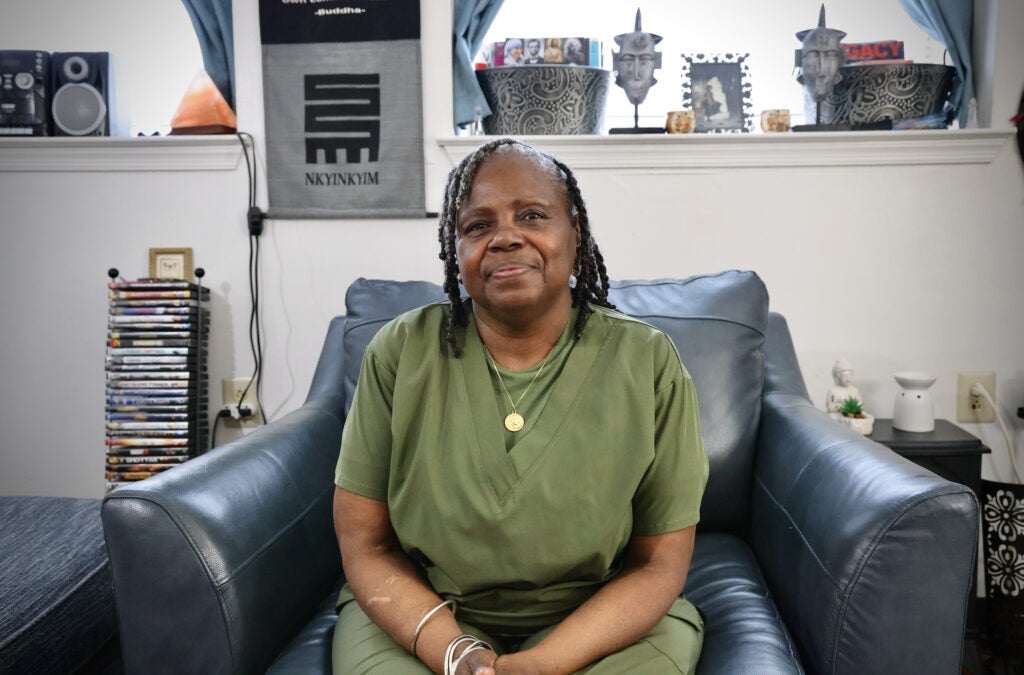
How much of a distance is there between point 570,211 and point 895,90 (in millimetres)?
1368

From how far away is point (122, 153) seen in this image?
212cm

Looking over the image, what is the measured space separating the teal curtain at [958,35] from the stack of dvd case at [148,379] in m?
2.10

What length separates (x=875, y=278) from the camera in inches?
80.6

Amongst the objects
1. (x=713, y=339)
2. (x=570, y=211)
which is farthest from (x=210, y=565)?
(x=713, y=339)

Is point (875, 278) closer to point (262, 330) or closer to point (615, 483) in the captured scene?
point (615, 483)

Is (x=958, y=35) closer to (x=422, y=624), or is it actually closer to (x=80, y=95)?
(x=422, y=624)

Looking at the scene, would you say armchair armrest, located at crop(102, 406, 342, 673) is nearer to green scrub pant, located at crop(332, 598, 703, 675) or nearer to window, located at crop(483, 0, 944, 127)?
green scrub pant, located at crop(332, 598, 703, 675)

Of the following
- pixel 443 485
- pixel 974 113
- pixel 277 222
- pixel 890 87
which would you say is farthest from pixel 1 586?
pixel 974 113

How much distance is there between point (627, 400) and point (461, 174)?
404mm

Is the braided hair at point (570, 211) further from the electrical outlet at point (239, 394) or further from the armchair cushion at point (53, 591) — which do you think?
the electrical outlet at point (239, 394)

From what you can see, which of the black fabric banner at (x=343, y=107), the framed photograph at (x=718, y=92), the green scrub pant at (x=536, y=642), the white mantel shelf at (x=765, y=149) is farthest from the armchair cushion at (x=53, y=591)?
the framed photograph at (x=718, y=92)

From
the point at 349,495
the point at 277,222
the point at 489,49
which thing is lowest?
the point at 349,495

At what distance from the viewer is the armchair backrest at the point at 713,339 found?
144 cm

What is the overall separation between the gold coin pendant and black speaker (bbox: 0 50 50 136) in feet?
5.90
